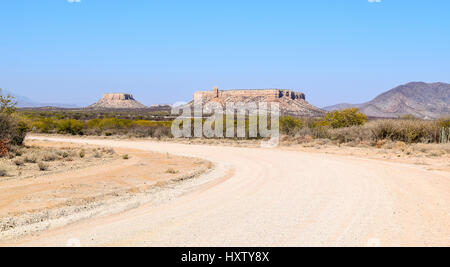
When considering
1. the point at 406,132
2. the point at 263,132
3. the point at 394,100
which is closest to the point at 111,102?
the point at 394,100

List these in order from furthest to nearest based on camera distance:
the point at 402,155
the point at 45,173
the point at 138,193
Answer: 1. the point at 402,155
2. the point at 45,173
3. the point at 138,193

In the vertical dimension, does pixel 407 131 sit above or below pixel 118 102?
below

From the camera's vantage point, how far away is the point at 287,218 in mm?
7895

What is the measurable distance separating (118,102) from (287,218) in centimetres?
18628

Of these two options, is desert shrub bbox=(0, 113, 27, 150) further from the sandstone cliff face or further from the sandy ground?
the sandstone cliff face

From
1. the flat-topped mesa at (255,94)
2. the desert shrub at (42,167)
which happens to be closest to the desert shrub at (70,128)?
the desert shrub at (42,167)

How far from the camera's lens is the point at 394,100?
147250 millimetres

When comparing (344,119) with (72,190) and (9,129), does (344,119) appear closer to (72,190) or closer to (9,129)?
(9,129)

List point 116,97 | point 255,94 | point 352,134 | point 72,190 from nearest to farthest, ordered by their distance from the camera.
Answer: point 72,190
point 352,134
point 255,94
point 116,97

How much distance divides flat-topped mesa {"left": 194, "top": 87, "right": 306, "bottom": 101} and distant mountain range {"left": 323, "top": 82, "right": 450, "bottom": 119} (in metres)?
20.3

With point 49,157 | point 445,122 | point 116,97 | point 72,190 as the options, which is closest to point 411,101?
point 445,122

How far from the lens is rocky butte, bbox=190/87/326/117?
5103 inches

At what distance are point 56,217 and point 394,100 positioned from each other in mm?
154548

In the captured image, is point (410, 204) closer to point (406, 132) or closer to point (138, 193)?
point (138, 193)
